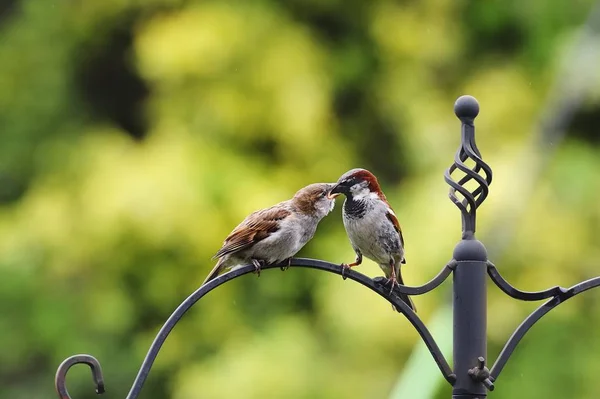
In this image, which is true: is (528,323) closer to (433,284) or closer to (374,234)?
(433,284)

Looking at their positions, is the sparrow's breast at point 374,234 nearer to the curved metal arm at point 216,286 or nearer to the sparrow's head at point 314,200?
the sparrow's head at point 314,200

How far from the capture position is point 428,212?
483cm

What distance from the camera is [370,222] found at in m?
2.47

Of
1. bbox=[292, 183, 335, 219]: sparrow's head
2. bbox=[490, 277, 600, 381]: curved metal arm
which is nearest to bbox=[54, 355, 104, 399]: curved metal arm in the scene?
bbox=[490, 277, 600, 381]: curved metal arm

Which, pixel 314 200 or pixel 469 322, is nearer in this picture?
pixel 469 322

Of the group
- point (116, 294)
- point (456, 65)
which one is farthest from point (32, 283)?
point (456, 65)

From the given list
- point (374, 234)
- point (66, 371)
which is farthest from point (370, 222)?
point (66, 371)

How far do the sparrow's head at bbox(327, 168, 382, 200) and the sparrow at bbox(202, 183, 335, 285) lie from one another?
22 centimetres

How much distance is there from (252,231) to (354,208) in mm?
331

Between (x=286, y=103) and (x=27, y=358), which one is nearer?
(x=286, y=103)

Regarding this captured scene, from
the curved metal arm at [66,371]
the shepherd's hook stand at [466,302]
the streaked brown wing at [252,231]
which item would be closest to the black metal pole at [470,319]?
the shepherd's hook stand at [466,302]

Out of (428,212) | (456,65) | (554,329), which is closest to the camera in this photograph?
(428,212)

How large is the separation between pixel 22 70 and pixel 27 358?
68.8 inches

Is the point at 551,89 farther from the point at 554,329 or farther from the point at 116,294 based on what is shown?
the point at 116,294
